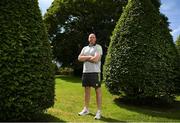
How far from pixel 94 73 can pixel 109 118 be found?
54.2 inches

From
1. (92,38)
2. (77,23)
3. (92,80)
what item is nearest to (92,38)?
(92,38)

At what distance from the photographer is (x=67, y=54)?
4238 cm

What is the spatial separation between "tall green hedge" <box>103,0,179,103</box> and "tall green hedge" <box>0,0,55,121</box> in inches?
201

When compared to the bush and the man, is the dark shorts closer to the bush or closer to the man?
the man

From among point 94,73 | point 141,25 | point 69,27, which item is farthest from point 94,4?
point 94,73

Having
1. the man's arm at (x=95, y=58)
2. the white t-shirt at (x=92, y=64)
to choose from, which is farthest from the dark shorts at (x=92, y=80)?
the man's arm at (x=95, y=58)

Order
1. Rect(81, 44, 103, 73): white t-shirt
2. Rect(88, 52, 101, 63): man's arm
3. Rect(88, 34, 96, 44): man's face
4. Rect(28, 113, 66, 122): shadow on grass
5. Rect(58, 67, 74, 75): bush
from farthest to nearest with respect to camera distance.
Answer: Rect(58, 67, 74, 75): bush < Rect(88, 34, 96, 44): man's face < Rect(81, 44, 103, 73): white t-shirt < Rect(88, 52, 101, 63): man's arm < Rect(28, 113, 66, 122): shadow on grass

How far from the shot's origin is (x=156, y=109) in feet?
49.0

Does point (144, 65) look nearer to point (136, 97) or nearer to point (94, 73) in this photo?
point (136, 97)

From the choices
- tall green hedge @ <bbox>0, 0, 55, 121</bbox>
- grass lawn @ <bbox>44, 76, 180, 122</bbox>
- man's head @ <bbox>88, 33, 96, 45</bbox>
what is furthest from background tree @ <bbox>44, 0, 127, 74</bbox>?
tall green hedge @ <bbox>0, 0, 55, 121</bbox>

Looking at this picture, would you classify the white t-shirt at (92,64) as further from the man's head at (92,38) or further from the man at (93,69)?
the man's head at (92,38)

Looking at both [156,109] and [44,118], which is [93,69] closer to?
[44,118]

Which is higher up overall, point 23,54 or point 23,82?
point 23,54

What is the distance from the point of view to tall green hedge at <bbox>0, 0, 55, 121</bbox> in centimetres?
947
